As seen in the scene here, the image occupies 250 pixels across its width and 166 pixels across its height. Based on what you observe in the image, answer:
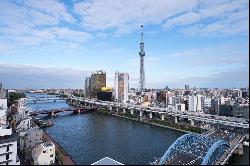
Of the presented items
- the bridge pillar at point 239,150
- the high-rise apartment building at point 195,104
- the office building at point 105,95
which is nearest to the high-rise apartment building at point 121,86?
the office building at point 105,95

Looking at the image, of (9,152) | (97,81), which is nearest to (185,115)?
(9,152)

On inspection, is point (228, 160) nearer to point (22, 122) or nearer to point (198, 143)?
point (198, 143)

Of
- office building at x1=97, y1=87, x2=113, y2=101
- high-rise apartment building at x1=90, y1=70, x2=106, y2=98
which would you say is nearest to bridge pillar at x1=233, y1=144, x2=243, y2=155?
office building at x1=97, y1=87, x2=113, y2=101

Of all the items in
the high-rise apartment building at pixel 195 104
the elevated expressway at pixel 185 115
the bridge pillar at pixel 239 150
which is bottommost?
the bridge pillar at pixel 239 150

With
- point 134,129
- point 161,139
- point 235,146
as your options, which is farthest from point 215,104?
point 235,146

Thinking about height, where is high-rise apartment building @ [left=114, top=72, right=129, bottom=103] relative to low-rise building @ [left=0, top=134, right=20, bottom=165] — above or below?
above

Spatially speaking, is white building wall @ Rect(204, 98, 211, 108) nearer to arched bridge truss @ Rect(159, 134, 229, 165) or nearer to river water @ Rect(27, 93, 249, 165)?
river water @ Rect(27, 93, 249, 165)

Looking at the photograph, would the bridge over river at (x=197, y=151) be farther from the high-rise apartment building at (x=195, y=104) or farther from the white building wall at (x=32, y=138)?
the high-rise apartment building at (x=195, y=104)
